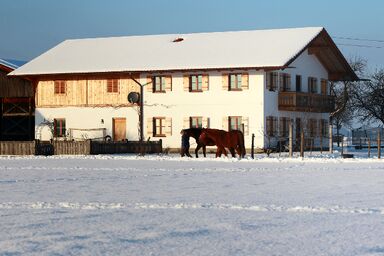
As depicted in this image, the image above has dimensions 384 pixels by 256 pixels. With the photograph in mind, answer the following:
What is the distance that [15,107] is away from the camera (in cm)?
5416

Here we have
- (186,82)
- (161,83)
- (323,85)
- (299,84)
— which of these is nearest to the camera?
(186,82)

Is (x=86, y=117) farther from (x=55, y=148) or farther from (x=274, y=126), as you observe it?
(x=274, y=126)

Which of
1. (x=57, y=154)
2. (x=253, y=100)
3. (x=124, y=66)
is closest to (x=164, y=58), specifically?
(x=124, y=66)

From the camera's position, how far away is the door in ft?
164

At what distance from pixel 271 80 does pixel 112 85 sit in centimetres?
948

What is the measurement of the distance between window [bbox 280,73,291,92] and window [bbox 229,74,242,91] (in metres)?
2.93

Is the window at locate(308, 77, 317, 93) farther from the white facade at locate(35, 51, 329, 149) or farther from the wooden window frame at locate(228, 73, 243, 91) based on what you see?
the wooden window frame at locate(228, 73, 243, 91)

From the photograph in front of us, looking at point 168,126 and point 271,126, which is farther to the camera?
point 168,126

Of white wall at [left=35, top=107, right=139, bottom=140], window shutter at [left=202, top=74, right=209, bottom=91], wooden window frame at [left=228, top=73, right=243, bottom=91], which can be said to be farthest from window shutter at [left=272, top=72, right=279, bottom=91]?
white wall at [left=35, top=107, right=139, bottom=140]

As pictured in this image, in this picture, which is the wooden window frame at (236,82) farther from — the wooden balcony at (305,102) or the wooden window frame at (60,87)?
the wooden window frame at (60,87)

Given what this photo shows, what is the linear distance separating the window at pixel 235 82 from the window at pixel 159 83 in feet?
13.9

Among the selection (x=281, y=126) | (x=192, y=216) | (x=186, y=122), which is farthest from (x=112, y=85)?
(x=192, y=216)

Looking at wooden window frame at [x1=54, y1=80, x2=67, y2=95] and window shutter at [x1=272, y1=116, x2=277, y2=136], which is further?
wooden window frame at [x1=54, y1=80, x2=67, y2=95]

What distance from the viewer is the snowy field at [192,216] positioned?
9.27m
